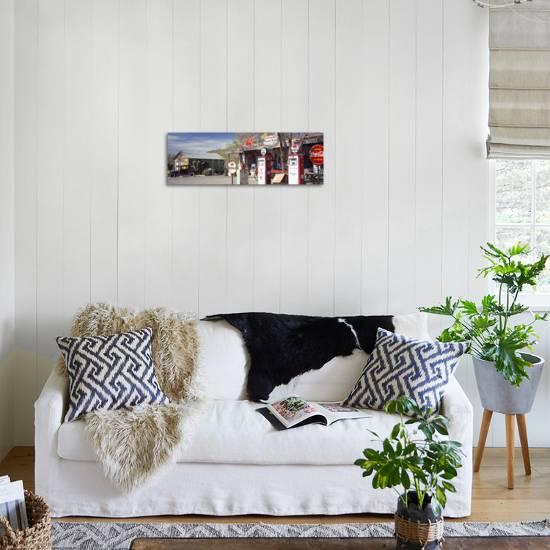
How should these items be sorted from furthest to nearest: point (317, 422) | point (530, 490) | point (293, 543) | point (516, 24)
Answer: point (516, 24)
point (530, 490)
point (317, 422)
point (293, 543)

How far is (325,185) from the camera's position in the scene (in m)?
3.40

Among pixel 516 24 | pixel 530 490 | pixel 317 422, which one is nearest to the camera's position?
pixel 317 422

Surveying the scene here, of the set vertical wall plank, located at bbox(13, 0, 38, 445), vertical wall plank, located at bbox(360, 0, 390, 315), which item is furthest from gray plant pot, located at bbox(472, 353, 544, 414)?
vertical wall plank, located at bbox(13, 0, 38, 445)

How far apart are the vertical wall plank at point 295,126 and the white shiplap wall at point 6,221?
1.53 metres

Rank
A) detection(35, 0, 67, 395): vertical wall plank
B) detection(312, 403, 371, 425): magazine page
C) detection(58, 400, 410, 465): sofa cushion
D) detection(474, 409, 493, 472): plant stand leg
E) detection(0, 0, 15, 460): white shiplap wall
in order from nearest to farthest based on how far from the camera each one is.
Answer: detection(58, 400, 410, 465): sofa cushion, detection(312, 403, 371, 425): magazine page, detection(474, 409, 493, 472): plant stand leg, detection(0, 0, 15, 460): white shiplap wall, detection(35, 0, 67, 395): vertical wall plank

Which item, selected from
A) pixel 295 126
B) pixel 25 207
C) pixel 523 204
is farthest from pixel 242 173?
pixel 523 204

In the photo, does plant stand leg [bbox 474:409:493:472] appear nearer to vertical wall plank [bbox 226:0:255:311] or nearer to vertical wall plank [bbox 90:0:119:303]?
vertical wall plank [bbox 226:0:255:311]

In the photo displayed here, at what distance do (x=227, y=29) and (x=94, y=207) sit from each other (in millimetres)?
1271

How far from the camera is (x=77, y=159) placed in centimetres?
337

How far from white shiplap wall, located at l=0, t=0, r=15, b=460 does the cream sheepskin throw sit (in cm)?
57

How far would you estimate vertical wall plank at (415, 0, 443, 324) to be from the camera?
132 inches

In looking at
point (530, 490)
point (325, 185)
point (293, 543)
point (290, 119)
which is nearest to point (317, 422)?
point (293, 543)

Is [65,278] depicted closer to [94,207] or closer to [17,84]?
[94,207]

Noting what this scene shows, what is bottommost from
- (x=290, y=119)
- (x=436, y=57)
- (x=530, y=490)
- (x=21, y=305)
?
(x=530, y=490)
